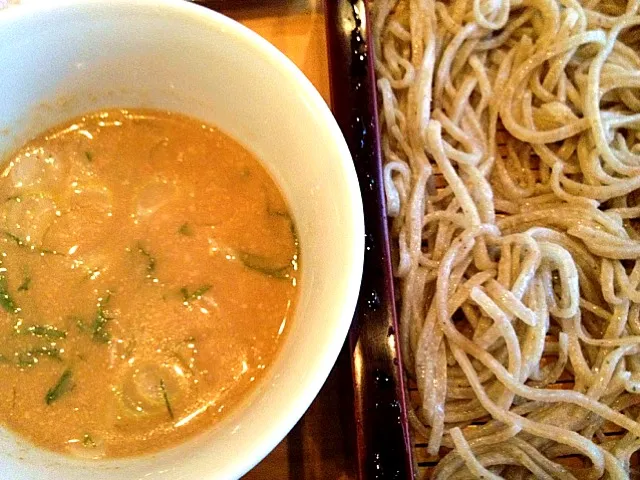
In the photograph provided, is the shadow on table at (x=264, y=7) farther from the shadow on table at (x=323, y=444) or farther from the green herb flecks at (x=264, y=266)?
the shadow on table at (x=323, y=444)

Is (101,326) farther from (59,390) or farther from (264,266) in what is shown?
(264,266)

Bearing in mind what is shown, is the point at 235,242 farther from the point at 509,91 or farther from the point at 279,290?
the point at 509,91

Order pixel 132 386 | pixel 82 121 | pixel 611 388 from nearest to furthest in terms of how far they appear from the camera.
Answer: pixel 132 386 → pixel 82 121 → pixel 611 388

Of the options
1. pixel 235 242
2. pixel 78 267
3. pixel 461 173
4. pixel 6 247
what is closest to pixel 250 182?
pixel 235 242

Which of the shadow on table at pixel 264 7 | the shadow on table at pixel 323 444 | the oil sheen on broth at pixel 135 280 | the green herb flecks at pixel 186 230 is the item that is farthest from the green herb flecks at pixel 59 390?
the shadow on table at pixel 264 7

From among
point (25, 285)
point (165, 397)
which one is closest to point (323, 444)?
point (165, 397)

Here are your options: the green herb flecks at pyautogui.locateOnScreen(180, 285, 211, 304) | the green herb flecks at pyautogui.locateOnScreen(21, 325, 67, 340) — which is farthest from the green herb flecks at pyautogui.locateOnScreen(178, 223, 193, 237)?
the green herb flecks at pyautogui.locateOnScreen(21, 325, 67, 340)
